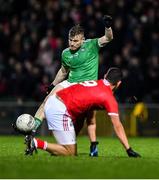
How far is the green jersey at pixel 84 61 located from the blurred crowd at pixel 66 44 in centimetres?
771

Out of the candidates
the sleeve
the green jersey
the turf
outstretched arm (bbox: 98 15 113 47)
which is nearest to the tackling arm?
the sleeve

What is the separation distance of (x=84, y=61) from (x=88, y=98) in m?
1.77

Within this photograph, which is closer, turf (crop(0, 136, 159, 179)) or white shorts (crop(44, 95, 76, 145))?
turf (crop(0, 136, 159, 179))

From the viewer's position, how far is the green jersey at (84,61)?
44.8ft

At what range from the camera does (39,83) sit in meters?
22.4

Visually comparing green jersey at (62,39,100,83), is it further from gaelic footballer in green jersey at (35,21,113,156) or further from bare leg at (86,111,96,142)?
bare leg at (86,111,96,142)

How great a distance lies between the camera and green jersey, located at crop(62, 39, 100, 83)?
13.7 m

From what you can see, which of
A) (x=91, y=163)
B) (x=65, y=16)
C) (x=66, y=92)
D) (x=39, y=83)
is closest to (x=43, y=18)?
(x=65, y=16)

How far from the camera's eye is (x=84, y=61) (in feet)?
45.1

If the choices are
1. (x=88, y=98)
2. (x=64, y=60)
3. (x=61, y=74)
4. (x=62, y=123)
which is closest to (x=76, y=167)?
(x=88, y=98)

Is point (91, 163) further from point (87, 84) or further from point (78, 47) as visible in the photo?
point (78, 47)

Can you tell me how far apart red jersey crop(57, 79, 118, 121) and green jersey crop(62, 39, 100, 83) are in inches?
51.9

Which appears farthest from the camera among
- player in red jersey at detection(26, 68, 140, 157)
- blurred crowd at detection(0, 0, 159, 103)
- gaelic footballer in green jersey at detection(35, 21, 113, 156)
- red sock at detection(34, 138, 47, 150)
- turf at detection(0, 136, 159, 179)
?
blurred crowd at detection(0, 0, 159, 103)

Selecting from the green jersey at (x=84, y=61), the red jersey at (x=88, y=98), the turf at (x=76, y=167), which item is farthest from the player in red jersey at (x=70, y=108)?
the green jersey at (x=84, y=61)
